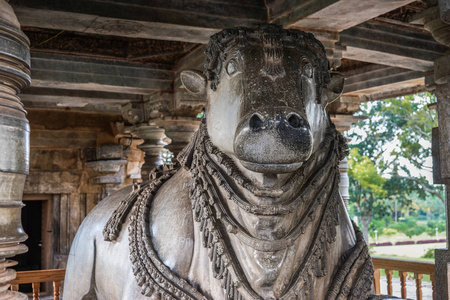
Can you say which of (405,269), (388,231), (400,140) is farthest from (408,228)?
(405,269)

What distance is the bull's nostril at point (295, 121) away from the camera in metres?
1.50

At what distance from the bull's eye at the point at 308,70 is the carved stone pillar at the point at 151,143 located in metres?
5.25

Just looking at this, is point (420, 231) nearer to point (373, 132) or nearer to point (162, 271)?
point (373, 132)

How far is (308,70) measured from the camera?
1702mm

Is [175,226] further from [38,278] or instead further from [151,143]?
[151,143]

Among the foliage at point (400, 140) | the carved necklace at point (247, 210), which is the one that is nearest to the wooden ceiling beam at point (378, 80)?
the carved necklace at point (247, 210)

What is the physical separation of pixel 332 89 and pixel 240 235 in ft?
2.18

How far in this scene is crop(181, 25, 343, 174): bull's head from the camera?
4.83ft

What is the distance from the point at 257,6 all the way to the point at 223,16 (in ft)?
1.03

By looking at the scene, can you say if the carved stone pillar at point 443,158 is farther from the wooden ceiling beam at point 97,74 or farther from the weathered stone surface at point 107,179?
the weathered stone surface at point 107,179

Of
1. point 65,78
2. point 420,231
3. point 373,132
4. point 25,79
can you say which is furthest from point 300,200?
point 420,231

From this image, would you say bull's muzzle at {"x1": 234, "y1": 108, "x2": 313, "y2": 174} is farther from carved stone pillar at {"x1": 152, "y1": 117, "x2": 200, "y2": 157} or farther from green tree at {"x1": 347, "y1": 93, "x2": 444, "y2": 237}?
green tree at {"x1": 347, "y1": 93, "x2": 444, "y2": 237}

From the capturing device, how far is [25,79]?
70.4 inches

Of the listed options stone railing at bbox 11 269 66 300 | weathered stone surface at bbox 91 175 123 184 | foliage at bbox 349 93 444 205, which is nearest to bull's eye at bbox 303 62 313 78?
stone railing at bbox 11 269 66 300
